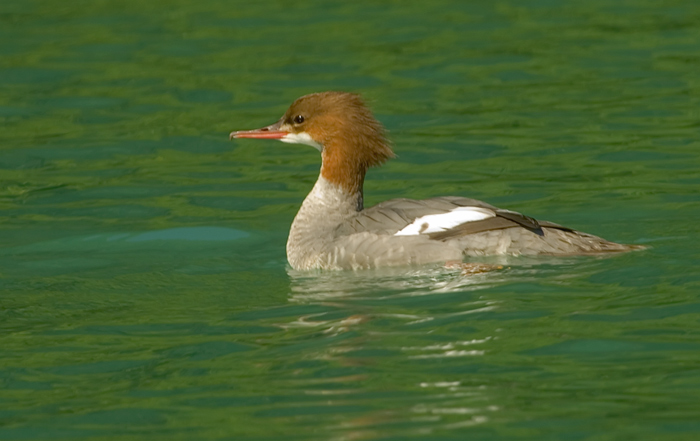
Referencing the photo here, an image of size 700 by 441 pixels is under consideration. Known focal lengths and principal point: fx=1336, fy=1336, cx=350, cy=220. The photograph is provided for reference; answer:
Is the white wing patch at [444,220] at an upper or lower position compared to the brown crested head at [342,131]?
lower

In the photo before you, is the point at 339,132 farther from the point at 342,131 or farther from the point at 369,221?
the point at 369,221

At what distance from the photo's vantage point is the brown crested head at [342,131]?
9117 mm

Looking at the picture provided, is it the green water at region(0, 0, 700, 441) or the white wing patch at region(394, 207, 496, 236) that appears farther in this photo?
the white wing patch at region(394, 207, 496, 236)

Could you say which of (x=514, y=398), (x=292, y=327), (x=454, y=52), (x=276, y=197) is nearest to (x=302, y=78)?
(x=454, y=52)

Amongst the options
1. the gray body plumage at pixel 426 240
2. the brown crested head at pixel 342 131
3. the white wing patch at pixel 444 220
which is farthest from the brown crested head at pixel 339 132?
the white wing patch at pixel 444 220

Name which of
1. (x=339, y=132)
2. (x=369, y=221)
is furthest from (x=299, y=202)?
(x=369, y=221)

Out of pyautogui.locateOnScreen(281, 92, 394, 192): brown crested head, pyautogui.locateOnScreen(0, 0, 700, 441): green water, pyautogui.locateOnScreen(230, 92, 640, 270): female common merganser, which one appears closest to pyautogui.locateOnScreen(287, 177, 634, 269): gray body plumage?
pyautogui.locateOnScreen(230, 92, 640, 270): female common merganser

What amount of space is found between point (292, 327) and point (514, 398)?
5.70 ft

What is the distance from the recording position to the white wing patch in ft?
27.7

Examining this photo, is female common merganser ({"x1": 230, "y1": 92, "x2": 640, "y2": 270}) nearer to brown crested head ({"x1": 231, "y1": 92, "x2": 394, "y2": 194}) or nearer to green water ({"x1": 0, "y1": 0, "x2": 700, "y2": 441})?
brown crested head ({"x1": 231, "y1": 92, "x2": 394, "y2": 194})

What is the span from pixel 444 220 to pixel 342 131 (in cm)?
110

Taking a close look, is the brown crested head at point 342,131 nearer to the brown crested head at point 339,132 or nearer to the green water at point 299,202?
the brown crested head at point 339,132

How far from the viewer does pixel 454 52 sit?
1534cm

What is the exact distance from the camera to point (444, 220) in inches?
334
